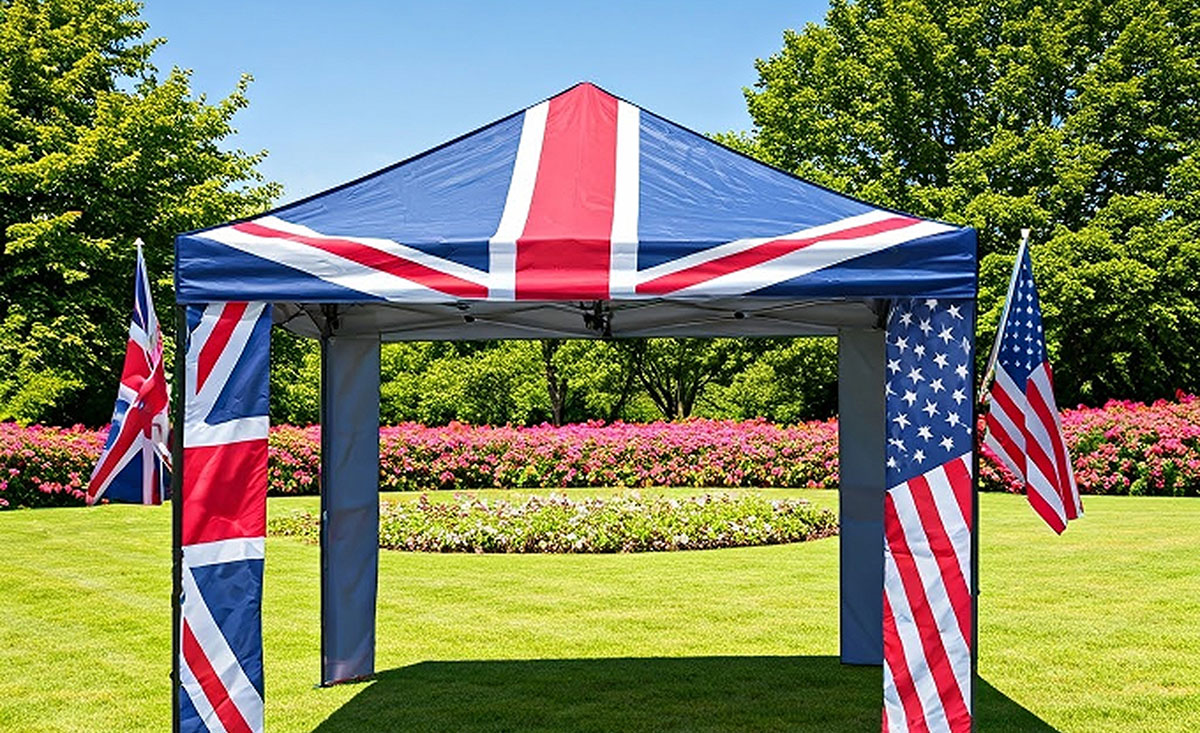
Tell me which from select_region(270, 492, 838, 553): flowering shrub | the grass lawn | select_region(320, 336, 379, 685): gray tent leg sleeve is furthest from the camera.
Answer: select_region(270, 492, 838, 553): flowering shrub

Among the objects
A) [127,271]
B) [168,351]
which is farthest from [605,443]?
[127,271]

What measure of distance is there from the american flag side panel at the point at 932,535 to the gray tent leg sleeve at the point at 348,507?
368 centimetres

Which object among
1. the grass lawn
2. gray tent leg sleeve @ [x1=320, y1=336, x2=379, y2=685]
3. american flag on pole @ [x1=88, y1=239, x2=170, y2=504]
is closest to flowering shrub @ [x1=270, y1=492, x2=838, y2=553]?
the grass lawn

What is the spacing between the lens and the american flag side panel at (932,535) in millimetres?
5332

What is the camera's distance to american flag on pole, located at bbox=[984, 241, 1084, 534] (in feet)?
17.6

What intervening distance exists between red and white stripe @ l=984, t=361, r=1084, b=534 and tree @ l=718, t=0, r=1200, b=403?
81.5 ft

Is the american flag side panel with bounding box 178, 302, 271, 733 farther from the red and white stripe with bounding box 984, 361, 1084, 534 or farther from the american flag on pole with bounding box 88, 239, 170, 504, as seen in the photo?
the red and white stripe with bounding box 984, 361, 1084, 534

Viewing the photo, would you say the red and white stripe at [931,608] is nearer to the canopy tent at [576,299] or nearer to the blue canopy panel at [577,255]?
the canopy tent at [576,299]

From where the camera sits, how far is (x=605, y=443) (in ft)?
76.4

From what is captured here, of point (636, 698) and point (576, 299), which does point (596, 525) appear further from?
point (576, 299)

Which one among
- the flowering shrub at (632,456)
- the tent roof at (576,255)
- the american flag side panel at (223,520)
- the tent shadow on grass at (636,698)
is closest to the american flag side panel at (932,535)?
the tent roof at (576,255)

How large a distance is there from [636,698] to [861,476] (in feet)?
6.58

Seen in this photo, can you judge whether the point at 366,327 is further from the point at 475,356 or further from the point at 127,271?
the point at 475,356

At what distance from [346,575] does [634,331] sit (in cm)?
237
